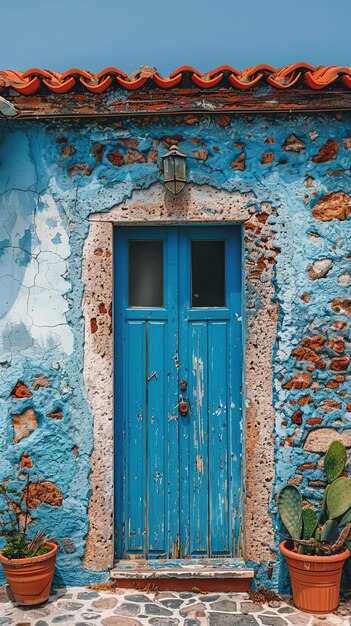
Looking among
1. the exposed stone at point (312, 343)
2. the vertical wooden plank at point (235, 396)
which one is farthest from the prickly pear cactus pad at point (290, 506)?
the exposed stone at point (312, 343)

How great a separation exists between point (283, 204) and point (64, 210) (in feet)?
5.01

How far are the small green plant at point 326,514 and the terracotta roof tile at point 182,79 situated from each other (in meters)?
2.42

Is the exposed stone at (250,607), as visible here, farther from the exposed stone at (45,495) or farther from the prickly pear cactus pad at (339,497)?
the exposed stone at (45,495)

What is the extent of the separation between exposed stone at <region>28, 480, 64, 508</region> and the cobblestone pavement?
577 millimetres

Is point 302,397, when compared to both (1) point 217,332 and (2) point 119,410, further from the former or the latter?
(2) point 119,410

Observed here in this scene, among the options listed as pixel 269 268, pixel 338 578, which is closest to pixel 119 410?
pixel 269 268

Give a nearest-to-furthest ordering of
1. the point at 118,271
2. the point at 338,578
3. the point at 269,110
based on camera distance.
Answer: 1. the point at 338,578
2. the point at 269,110
3. the point at 118,271

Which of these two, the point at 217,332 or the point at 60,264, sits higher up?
the point at 60,264

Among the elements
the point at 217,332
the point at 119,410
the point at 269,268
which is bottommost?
the point at 119,410

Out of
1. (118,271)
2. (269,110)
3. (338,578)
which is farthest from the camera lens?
(118,271)

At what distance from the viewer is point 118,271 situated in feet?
13.9

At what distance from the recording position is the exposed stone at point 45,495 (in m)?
4.05

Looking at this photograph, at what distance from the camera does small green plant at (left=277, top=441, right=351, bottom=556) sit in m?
3.69

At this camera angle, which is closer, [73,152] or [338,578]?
[338,578]
